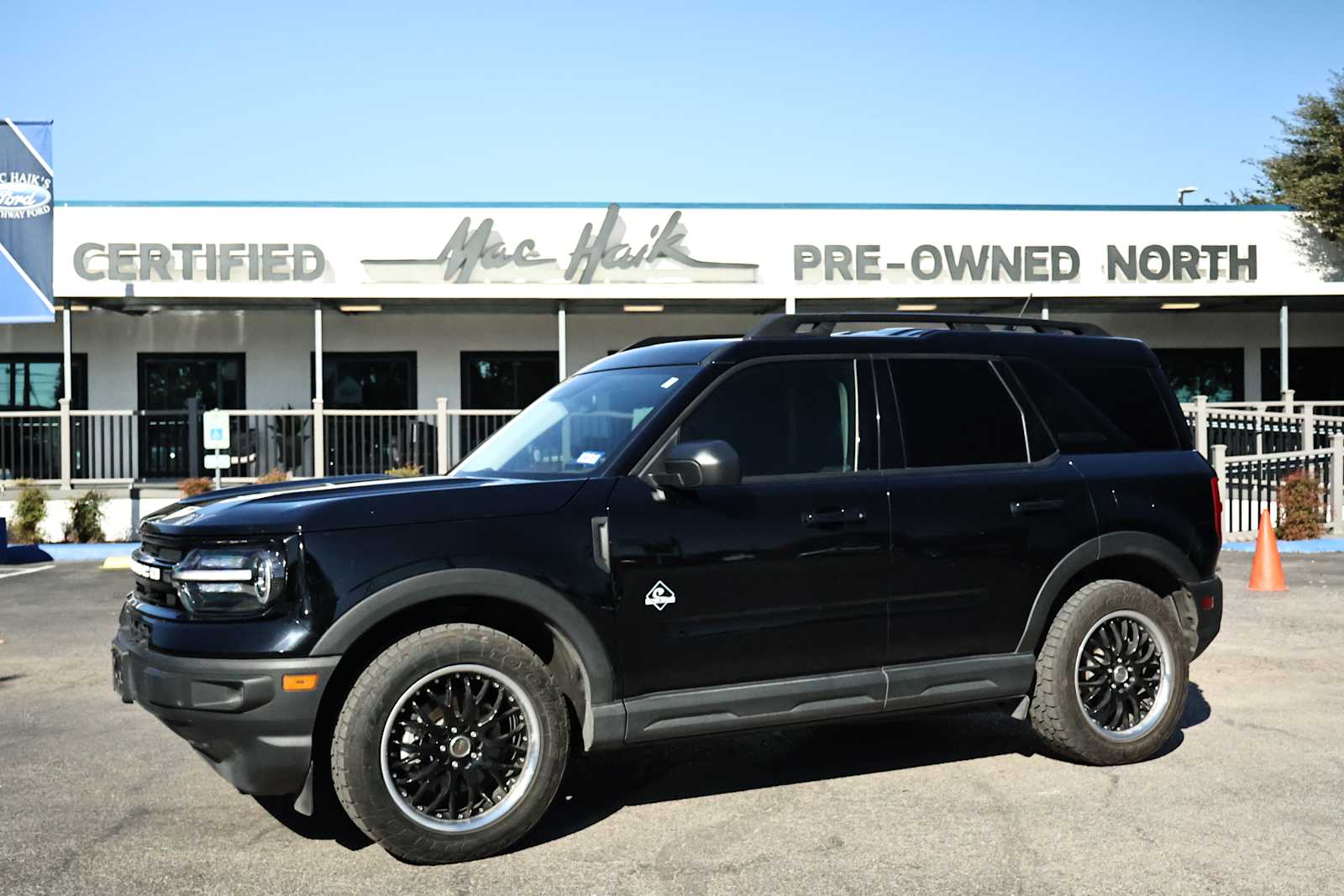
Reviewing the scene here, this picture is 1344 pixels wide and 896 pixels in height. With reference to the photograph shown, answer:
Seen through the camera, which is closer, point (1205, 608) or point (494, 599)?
point (494, 599)

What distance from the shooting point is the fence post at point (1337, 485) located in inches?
674

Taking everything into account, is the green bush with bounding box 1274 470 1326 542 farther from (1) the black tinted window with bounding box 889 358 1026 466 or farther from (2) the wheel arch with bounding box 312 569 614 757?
Result: (2) the wheel arch with bounding box 312 569 614 757

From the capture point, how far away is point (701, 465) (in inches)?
196

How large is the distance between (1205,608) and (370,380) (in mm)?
19921

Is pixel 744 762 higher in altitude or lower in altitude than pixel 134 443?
lower

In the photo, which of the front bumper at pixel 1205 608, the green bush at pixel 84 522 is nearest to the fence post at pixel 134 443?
the green bush at pixel 84 522

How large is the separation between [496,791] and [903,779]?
6.32ft

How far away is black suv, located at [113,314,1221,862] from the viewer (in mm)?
4625

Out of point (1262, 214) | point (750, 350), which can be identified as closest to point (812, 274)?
point (1262, 214)

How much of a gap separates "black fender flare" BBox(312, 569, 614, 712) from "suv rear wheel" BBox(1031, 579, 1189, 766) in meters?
2.11

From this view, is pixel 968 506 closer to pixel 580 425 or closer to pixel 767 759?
pixel 767 759

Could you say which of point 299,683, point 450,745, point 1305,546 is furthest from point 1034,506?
point 1305,546

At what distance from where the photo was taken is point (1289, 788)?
5.63 m

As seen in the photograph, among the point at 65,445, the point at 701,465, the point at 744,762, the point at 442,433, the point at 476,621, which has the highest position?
the point at 442,433
